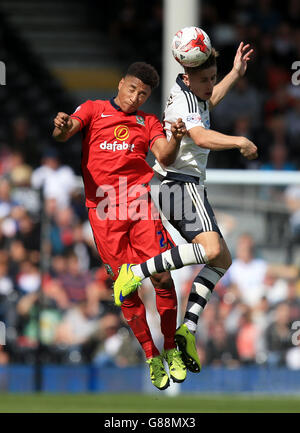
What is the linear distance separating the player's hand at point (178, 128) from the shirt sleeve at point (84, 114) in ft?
2.69

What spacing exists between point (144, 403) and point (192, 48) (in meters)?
5.14

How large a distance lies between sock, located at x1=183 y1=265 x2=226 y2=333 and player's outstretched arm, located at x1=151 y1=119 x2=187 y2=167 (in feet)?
3.15

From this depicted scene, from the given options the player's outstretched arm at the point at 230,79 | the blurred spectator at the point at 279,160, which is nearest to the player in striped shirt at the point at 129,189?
the player's outstretched arm at the point at 230,79

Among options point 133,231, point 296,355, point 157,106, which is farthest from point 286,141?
point 133,231

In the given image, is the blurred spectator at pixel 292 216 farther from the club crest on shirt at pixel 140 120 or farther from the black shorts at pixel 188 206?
the club crest on shirt at pixel 140 120

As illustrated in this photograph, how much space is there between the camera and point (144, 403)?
11898mm

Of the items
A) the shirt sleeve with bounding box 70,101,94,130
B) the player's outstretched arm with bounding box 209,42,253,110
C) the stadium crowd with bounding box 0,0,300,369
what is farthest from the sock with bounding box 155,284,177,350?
the stadium crowd with bounding box 0,0,300,369

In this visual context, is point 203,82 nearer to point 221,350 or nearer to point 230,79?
point 230,79

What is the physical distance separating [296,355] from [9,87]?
7.62 m

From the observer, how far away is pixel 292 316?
13.5 m

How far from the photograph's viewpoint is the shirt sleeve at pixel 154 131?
8258mm

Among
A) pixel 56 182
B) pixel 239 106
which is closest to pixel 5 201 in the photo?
pixel 56 182
